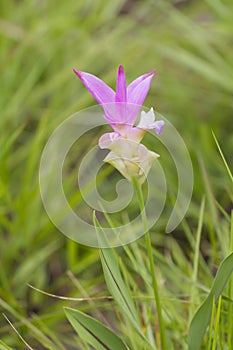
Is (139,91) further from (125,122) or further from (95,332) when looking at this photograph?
(95,332)

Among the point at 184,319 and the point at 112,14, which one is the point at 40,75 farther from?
the point at 184,319

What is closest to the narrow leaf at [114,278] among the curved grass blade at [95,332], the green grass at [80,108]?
the curved grass blade at [95,332]

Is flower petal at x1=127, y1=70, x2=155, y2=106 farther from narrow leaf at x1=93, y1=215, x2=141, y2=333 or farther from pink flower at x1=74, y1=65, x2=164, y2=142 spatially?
narrow leaf at x1=93, y1=215, x2=141, y2=333

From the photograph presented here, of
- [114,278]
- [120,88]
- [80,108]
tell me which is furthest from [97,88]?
[80,108]

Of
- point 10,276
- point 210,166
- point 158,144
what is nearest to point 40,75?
point 158,144

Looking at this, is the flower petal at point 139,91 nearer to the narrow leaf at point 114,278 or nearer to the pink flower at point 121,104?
the pink flower at point 121,104

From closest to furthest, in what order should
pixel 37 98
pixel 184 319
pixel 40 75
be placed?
pixel 184 319 → pixel 37 98 → pixel 40 75

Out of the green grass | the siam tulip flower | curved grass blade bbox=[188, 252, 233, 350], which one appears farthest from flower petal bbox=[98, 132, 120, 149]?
the green grass
